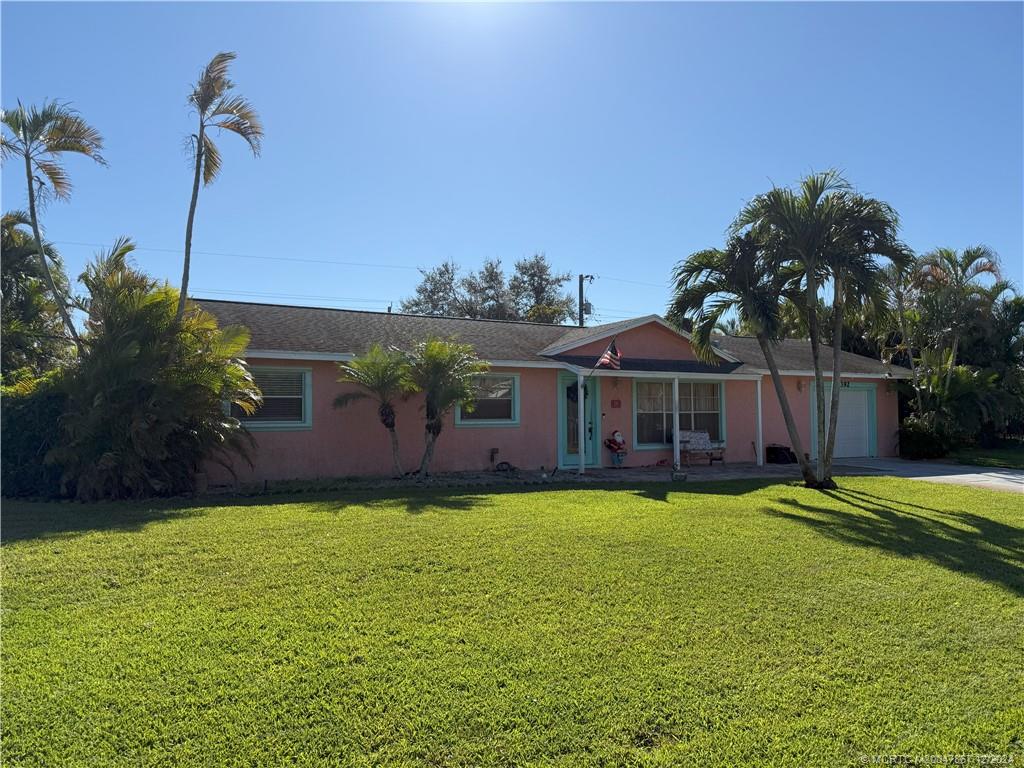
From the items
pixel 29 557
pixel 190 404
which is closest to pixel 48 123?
pixel 190 404

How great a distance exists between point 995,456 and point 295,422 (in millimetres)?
20690

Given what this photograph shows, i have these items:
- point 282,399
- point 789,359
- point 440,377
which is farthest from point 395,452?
point 789,359

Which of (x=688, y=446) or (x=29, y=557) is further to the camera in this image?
(x=688, y=446)

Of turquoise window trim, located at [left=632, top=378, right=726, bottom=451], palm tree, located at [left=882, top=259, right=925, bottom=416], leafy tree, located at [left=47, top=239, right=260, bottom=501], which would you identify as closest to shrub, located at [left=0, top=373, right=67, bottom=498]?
leafy tree, located at [left=47, top=239, right=260, bottom=501]

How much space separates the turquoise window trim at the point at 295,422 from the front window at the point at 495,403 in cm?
324

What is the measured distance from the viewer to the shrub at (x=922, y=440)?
18.9m

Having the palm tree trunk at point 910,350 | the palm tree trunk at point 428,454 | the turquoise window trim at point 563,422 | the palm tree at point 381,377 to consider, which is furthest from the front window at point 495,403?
the palm tree trunk at point 910,350

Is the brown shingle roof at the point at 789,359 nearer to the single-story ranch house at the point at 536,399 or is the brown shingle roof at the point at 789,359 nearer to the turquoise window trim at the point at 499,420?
the single-story ranch house at the point at 536,399

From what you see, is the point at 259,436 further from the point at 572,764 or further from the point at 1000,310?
the point at 1000,310

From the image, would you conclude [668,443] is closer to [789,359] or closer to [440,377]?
[789,359]

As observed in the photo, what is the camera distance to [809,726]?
Answer: 3.36m

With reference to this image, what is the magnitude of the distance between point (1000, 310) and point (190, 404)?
88.9 ft

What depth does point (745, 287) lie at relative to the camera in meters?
12.2

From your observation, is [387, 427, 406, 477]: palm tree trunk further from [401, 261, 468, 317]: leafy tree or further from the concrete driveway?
[401, 261, 468, 317]: leafy tree
